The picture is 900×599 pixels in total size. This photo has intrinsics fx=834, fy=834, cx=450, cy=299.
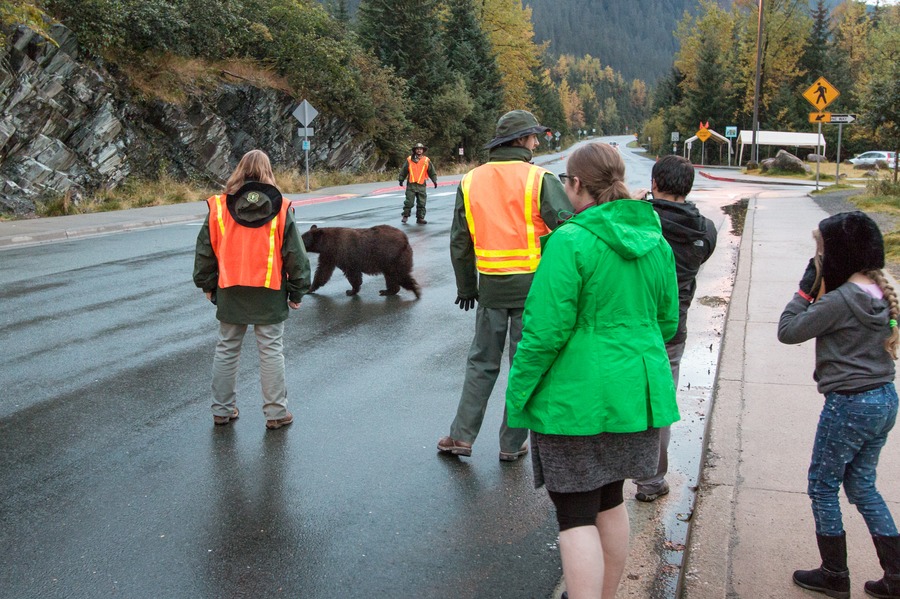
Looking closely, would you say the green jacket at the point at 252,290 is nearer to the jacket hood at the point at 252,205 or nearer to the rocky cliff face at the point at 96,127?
the jacket hood at the point at 252,205

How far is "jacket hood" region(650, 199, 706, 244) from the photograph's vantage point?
4.20 meters

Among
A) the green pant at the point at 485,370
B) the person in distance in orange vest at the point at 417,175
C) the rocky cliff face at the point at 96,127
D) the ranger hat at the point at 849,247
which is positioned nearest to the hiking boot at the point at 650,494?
the green pant at the point at 485,370

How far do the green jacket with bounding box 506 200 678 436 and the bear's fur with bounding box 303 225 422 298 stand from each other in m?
7.16

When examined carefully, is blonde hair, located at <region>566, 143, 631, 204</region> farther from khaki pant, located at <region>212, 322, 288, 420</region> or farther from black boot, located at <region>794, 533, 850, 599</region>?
khaki pant, located at <region>212, 322, 288, 420</region>

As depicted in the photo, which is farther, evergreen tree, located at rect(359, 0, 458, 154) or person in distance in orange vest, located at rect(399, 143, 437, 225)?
evergreen tree, located at rect(359, 0, 458, 154)

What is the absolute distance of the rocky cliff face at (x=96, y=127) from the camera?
20984 mm

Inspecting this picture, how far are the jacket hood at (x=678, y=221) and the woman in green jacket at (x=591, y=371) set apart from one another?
1.29 meters

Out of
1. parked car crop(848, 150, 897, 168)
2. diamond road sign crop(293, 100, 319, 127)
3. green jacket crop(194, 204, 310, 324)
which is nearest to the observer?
green jacket crop(194, 204, 310, 324)

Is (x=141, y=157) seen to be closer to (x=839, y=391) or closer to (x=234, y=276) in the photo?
(x=234, y=276)

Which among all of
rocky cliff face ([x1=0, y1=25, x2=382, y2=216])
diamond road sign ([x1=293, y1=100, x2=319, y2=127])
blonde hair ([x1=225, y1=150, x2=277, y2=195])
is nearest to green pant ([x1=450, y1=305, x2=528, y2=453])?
blonde hair ([x1=225, y1=150, x2=277, y2=195])

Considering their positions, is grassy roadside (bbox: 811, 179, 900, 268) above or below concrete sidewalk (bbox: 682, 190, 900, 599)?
below

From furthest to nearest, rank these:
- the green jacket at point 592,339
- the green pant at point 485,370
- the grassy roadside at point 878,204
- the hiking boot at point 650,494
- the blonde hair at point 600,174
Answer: the grassy roadside at point 878,204 → the green pant at point 485,370 → the hiking boot at point 650,494 → the blonde hair at point 600,174 → the green jacket at point 592,339

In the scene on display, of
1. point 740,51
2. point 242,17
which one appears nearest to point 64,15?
point 242,17

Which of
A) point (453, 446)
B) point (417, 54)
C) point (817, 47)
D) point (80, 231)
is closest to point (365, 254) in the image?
point (453, 446)
